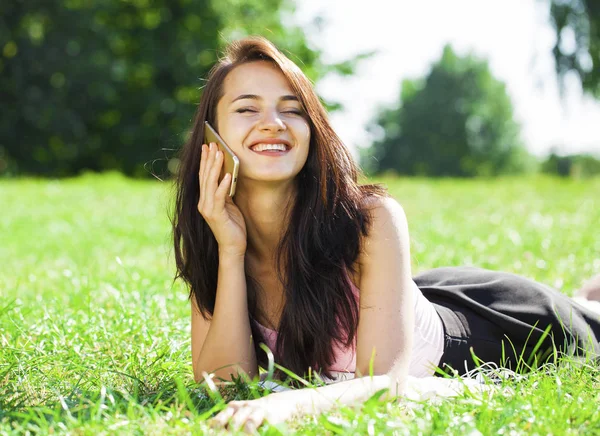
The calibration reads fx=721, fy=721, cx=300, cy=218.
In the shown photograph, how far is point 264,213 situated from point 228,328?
0.51 metres

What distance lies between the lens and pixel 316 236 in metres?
2.89

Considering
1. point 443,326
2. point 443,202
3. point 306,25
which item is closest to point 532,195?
point 443,202

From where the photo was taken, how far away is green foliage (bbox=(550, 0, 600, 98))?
15.4m

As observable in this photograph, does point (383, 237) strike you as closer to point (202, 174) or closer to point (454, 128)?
point (202, 174)

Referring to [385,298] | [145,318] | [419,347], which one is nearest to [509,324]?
[419,347]

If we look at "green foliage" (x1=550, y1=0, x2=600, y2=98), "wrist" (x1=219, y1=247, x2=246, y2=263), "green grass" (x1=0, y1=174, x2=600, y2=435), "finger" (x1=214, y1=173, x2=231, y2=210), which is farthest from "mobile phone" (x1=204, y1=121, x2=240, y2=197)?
"green foliage" (x1=550, y1=0, x2=600, y2=98)

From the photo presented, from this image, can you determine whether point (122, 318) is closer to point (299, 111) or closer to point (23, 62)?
point (299, 111)

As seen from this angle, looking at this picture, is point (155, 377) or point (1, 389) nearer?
point (1, 389)

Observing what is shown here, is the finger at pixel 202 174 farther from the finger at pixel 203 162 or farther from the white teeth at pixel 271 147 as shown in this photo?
the white teeth at pixel 271 147

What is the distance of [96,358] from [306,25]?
3478 cm

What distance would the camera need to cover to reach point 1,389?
285cm

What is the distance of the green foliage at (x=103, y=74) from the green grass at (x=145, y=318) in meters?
15.9

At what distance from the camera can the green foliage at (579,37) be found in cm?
1538

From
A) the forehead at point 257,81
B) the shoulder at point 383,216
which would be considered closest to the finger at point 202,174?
the forehead at point 257,81
